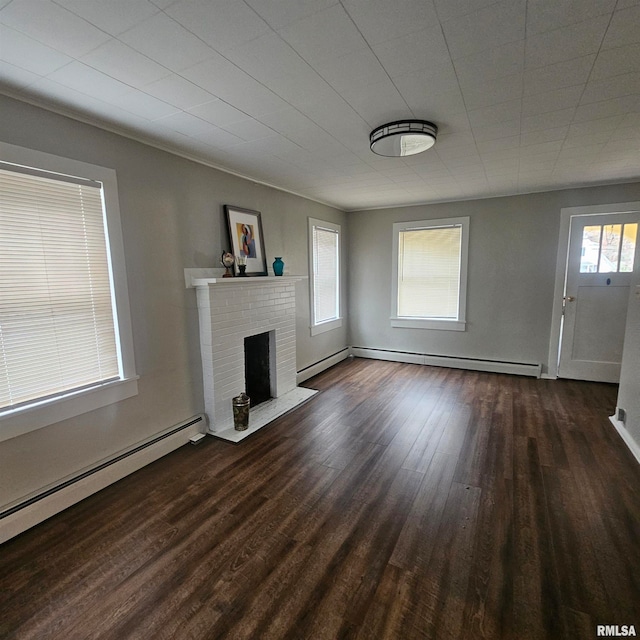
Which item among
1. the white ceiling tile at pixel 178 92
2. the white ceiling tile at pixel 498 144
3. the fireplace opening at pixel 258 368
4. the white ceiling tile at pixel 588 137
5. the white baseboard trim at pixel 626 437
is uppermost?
Answer: the white ceiling tile at pixel 178 92

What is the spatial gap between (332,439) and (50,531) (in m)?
2.00

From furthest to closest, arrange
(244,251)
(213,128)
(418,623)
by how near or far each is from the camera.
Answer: (244,251) → (213,128) → (418,623)

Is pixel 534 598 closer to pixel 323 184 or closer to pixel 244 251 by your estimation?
pixel 244 251

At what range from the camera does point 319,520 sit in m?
2.01

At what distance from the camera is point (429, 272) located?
16.7 ft

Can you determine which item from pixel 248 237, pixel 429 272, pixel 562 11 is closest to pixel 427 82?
pixel 562 11

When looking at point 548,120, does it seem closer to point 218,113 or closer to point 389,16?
point 389,16

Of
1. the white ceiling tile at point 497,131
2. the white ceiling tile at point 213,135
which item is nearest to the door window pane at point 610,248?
the white ceiling tile at point 497,131

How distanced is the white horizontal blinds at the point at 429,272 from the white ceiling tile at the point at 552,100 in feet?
9.28

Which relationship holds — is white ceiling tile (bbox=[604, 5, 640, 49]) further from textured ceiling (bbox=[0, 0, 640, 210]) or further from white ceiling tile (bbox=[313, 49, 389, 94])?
white ceiling tile (bbox=[313, 49, 389, 94])

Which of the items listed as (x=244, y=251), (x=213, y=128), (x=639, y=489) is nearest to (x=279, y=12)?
(x=213, y=128)

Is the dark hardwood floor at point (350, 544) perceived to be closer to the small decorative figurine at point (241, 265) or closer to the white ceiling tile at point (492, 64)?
the small decorative figurine at point (241, 265)

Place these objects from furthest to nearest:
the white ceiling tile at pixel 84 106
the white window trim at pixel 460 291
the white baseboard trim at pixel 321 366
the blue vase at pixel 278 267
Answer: the white window trim at pixel 460 291, the white baseboard trim at pixel 321 366, the blue vase at pixel 278 267, the white ceiling tile at pixel 84 106

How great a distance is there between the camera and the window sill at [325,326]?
481cm
